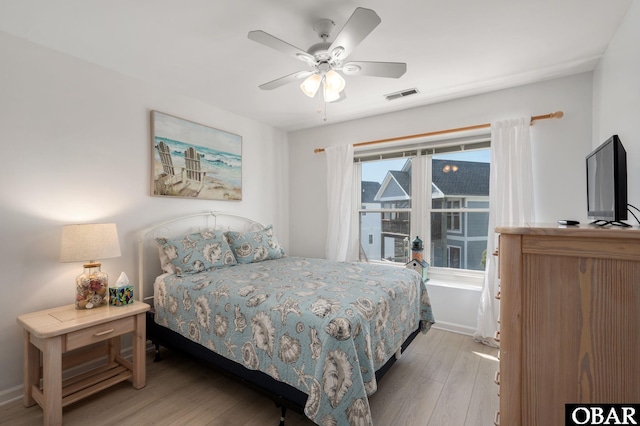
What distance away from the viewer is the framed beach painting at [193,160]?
112 inches

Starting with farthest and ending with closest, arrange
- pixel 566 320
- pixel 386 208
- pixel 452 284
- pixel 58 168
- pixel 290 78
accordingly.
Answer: pixel 386 208, pixel 452 284, pixel 58 168, pixel 290 78, pixel 566 320

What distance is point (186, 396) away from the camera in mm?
2043

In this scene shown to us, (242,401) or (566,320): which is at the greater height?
(566,320)

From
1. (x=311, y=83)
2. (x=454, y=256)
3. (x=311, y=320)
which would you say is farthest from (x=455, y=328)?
(x=311, y=83)

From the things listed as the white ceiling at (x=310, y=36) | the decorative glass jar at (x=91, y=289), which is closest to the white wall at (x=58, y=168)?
the white ceiling at (x=310, y=36)

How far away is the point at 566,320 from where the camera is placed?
3.29ft

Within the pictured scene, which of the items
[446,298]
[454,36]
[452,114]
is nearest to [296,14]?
[454,36]

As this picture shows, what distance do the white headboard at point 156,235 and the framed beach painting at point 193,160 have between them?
0.24 metres

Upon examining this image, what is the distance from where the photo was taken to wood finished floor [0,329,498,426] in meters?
1.80

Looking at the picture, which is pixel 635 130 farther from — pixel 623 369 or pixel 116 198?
pixel 116 198

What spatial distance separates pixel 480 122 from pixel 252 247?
277 centimetres

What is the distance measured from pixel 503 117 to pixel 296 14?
2.30 metres

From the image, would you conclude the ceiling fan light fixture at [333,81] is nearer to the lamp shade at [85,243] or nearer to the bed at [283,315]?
Answer: the bed at [283,315]

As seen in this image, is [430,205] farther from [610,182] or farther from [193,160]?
[193,160]
